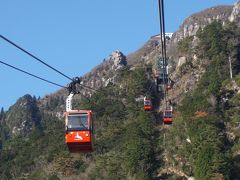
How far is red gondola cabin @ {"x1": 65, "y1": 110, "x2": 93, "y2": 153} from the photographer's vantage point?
21516 mm

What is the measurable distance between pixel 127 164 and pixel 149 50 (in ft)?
333

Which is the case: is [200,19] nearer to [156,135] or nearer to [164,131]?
[164,131]

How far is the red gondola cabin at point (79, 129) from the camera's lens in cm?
2152

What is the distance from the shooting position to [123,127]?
78.6 metres

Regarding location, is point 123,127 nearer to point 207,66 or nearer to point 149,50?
point 207,66

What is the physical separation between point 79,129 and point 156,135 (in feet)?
170

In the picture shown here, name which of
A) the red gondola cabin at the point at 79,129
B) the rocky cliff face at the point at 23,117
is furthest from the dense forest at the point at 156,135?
the rocky cliff face at the point at 23,117

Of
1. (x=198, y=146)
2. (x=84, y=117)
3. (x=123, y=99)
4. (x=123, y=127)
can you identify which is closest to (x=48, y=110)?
(x=123, y=99)

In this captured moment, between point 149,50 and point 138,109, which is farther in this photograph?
point 149,50

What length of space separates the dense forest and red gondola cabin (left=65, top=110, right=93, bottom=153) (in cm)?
3526

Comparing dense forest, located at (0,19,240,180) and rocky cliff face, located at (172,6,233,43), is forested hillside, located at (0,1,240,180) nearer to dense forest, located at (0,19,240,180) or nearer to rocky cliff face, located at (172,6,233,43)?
dense forest, located at (0,19,240,180)

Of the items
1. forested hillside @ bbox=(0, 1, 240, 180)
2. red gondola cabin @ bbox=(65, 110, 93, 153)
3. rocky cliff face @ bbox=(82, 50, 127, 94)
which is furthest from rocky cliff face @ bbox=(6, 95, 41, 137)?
red gondola cabin @ bbox=(65, 110, 93, 153)

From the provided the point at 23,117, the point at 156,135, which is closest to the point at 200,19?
the point at 23,117

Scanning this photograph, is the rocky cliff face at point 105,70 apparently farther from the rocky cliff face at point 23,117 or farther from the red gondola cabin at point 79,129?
the red gondola cabin at point 79,129
